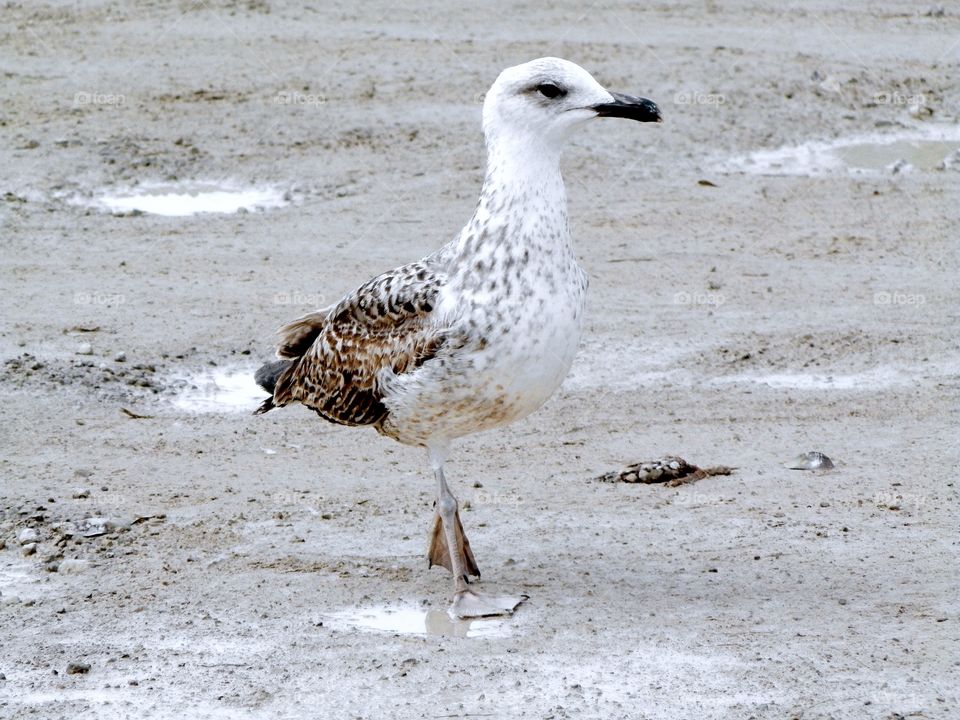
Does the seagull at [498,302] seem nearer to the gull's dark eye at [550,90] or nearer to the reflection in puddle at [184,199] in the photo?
the gull's dark eye at [550,90]

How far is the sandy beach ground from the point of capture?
245 inches

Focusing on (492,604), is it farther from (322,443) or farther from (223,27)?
(223,27)

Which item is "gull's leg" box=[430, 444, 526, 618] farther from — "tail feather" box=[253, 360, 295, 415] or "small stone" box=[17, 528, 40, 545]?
"small stone" box=[17, 528, 40, 545]

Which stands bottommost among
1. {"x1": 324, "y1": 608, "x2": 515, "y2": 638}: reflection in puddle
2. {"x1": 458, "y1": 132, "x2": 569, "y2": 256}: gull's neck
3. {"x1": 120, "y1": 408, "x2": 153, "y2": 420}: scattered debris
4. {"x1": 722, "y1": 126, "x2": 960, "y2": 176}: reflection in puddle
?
{"x1": 324, "y1": 608, "x2": 515, "y2": 638}: reflection in puddle

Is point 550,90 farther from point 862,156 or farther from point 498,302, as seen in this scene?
point 862,156

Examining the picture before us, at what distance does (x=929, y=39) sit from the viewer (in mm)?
18422

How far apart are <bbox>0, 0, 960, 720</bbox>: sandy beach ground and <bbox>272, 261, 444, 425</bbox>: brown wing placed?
31.0 inches

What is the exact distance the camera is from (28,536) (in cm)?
738

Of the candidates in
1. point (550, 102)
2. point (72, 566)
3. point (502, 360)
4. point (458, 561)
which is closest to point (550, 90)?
point (550, 102)

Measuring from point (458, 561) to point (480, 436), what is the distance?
2192 mm

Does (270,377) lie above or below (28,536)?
above

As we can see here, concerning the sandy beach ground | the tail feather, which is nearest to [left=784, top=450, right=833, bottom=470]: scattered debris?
the sandy beach ground

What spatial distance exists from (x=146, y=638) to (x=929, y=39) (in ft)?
47.9

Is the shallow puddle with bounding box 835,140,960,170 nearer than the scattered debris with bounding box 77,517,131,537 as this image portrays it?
No
